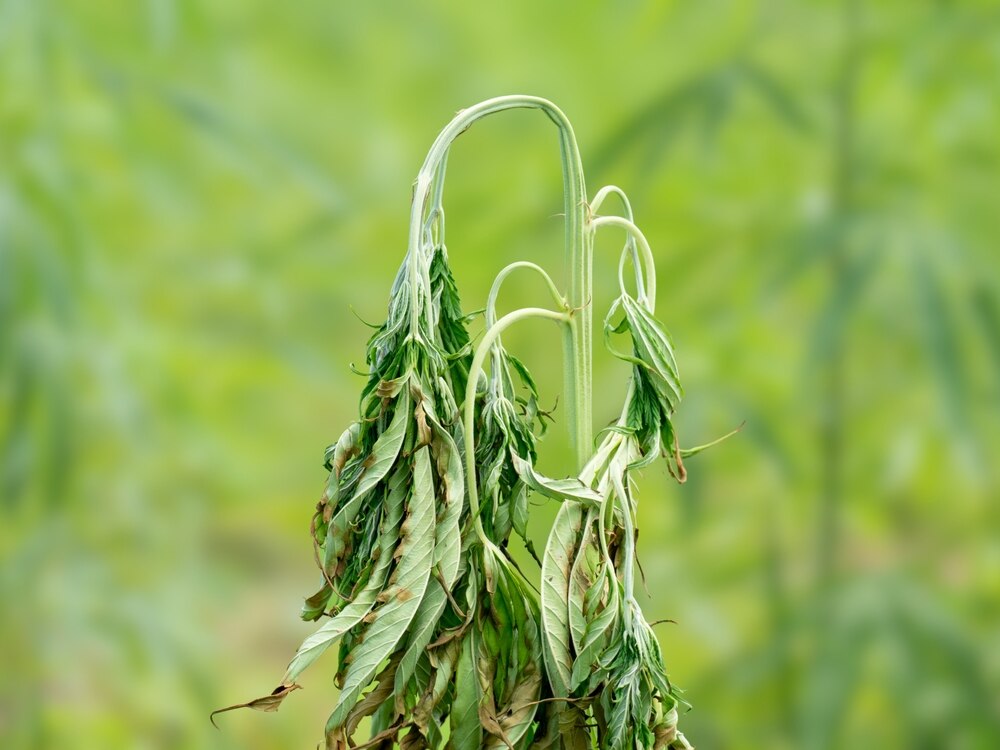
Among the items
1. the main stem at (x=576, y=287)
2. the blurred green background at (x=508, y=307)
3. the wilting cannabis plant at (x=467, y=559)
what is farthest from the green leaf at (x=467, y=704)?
the blurred green background at (x=508, y=307)

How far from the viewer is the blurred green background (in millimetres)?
1390

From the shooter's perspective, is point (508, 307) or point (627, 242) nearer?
point (627, 242)

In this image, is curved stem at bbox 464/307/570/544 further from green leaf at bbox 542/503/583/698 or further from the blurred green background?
the blurred green background

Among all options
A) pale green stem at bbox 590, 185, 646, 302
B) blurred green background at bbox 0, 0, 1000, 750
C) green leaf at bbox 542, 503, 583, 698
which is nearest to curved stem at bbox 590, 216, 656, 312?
pale green stem at bbox 590, 185, 646, 302

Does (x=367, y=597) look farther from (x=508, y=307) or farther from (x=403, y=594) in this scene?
(x=508, y=307)

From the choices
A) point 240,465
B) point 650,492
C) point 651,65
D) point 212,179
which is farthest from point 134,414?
point 651,65

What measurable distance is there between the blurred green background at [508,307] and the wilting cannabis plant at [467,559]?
2.55 ft

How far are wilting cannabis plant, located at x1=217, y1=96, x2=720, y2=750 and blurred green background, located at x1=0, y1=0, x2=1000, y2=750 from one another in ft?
2.55

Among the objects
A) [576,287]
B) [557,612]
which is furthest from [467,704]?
[576,287]

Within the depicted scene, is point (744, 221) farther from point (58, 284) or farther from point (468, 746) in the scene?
point (468, 746)

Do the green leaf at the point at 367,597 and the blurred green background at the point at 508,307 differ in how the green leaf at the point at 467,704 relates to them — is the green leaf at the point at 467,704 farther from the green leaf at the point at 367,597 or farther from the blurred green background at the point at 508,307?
the blurred green background at the point at 508,307

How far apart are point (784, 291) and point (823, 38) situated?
33 centimetres

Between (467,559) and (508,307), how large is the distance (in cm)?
90

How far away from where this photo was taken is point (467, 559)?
0.52 metres
